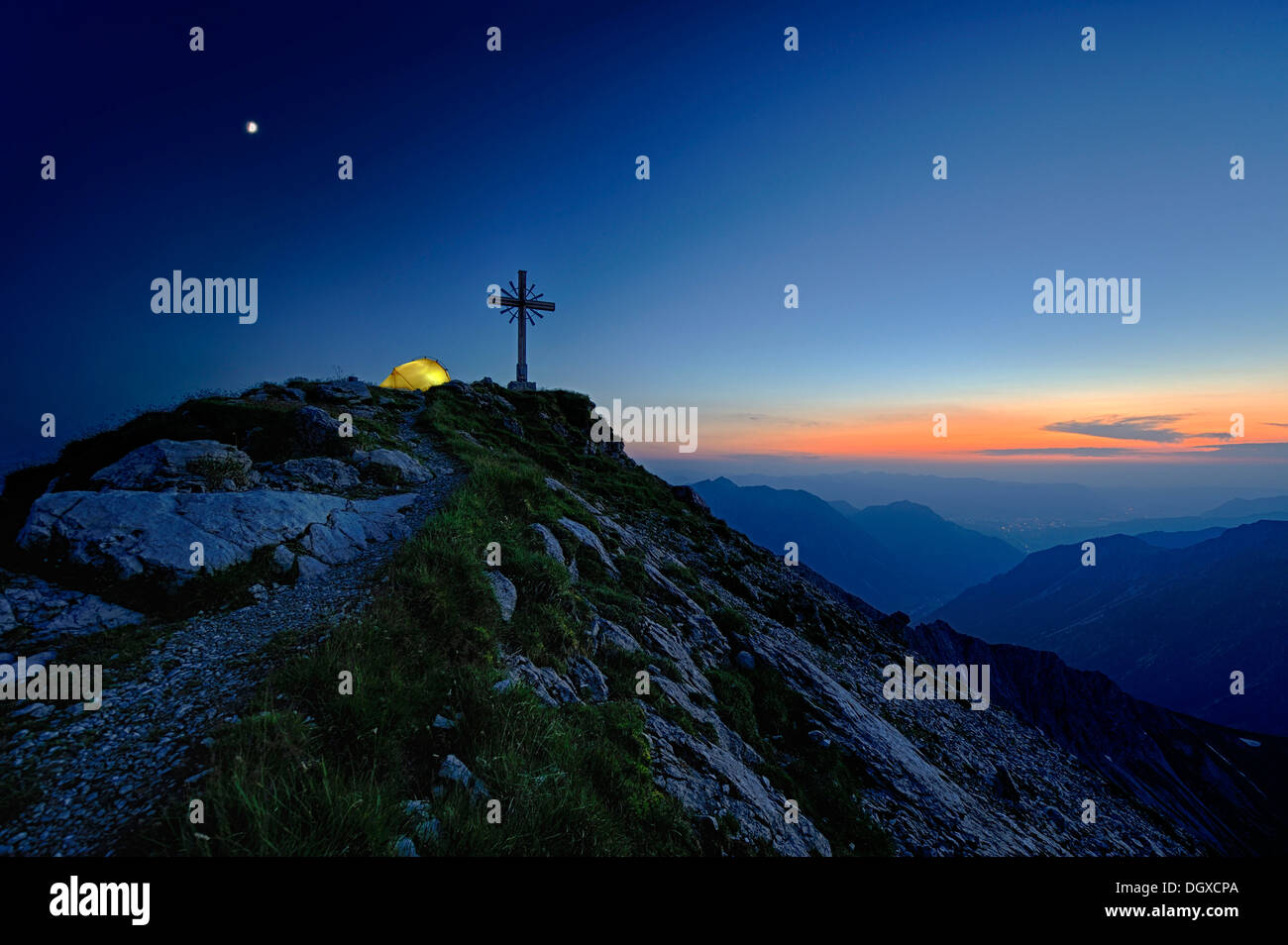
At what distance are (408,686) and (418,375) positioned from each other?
41.6m

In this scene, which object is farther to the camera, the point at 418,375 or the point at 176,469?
the point at 418,375

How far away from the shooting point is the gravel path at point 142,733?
4.05 m

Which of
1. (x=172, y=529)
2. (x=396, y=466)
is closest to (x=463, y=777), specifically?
(x=172, y=529)

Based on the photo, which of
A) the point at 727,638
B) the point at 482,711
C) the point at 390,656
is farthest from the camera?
the point at 727,638

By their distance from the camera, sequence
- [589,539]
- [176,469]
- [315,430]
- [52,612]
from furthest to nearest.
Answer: [315,430]
[589,539]
[176,469]
[52,612]

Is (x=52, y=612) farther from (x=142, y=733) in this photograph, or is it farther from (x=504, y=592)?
(x=504, y=592)

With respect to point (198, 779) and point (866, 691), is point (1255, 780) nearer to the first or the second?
point (866, 691)

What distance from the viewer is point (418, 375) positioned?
41875mm

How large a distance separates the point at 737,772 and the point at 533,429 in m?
31.6

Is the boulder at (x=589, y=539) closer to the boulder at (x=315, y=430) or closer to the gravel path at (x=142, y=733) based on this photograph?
the gravel path at (x=142, y=733)

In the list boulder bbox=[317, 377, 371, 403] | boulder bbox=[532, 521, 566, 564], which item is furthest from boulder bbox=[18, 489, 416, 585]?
boulder bbox=[317, 377, 371, 403]

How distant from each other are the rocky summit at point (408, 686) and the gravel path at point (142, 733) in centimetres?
3
